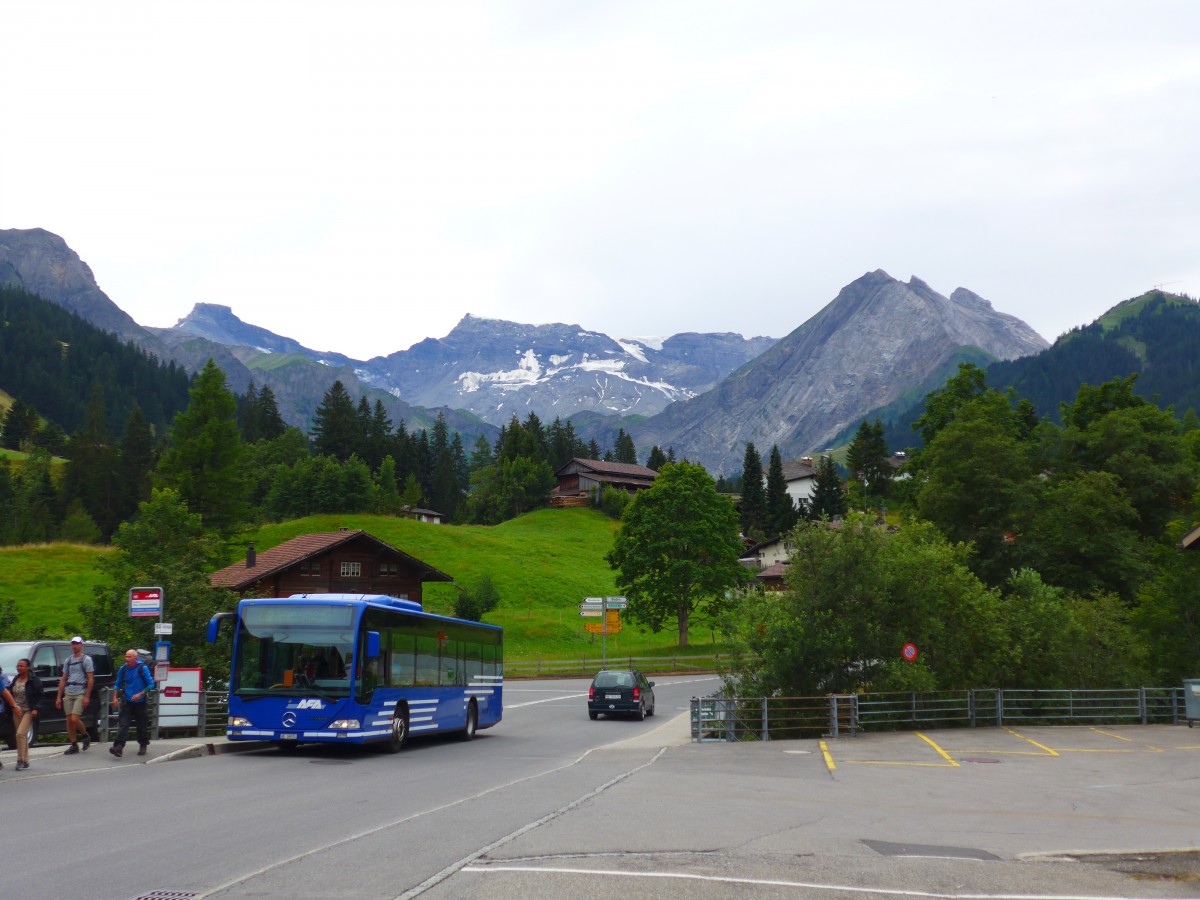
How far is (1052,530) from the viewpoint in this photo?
159 ft

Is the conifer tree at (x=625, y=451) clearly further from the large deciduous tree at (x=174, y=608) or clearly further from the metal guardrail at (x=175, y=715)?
the metal guardrail at (x=175, y=715)

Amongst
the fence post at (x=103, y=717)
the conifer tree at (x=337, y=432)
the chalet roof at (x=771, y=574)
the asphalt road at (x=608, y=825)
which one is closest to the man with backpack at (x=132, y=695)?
the asphalt road at (x=608, y=825)

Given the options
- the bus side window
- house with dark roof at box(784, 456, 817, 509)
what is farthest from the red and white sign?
house with dark roof at box(784, 456, 817, 509)

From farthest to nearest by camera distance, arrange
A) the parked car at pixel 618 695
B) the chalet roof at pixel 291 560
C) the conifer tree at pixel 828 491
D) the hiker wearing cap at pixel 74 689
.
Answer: the conifer tree at pixel 828 491 → the chalet roof at pixel 291 560 → the parked car at pixel 618 695 → the hiker wearing cap at pixel 74 689

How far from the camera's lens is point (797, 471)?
17100 cm

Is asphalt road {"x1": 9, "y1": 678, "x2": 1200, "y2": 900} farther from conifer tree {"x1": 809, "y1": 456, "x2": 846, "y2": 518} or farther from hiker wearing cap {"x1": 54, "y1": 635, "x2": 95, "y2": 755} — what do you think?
conifer tree {"x1": 809, "y1": 456, "x2": 846, "y2": 518}

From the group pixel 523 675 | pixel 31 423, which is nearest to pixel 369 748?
pixel 523 675

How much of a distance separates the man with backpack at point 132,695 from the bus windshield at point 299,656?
180 centimetres

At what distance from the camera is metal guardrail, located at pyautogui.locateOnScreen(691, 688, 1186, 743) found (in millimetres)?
24516

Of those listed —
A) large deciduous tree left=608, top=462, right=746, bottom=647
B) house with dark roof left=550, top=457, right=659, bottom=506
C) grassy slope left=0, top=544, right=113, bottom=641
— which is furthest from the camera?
house with dark roof left=550, top=457, right=659, bottom=506

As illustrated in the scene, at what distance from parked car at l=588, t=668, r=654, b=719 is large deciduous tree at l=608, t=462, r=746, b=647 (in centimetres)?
2847

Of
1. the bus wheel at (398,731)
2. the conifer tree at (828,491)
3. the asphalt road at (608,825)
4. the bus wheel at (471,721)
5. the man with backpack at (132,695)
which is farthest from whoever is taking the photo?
the conifer tree at (828,491)

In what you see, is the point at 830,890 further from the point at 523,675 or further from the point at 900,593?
the point at 523,675

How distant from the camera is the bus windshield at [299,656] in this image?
18672 mm
